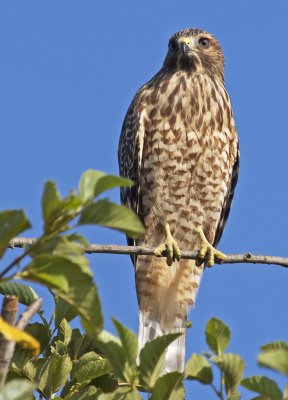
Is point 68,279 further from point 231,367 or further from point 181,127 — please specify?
point 181,127

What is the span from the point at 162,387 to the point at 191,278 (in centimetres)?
552

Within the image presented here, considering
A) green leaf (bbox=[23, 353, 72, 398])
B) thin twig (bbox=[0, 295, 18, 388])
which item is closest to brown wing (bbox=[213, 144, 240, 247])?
green leaf (bbox=[23, 353, 72, 398])

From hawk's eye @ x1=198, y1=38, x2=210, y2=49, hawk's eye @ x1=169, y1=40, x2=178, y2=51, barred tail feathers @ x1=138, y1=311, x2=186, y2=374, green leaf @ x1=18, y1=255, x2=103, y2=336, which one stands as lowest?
green leaf @ x1=18, y1=255, x2=103, y2=336

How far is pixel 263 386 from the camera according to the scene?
2229mm

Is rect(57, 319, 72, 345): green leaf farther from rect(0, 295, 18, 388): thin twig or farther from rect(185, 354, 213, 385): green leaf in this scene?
rect(0, 295, 18, 388): thin twig

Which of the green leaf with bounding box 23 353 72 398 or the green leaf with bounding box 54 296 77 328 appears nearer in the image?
the green leaf with bounding box 23 353 72 398

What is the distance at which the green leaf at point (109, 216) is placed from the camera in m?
1.97

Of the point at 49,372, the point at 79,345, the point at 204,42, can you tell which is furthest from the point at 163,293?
the point at 49,372

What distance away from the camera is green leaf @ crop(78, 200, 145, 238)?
1.97m

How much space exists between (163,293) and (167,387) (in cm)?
531

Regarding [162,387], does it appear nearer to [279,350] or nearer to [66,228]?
[279,350]

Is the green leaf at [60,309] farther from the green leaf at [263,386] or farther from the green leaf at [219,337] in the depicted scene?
the green leaf at [263,386]

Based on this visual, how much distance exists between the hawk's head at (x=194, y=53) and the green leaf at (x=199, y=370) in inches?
230

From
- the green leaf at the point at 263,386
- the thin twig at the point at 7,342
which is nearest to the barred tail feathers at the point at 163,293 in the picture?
the green leaf at the point at 263,386
